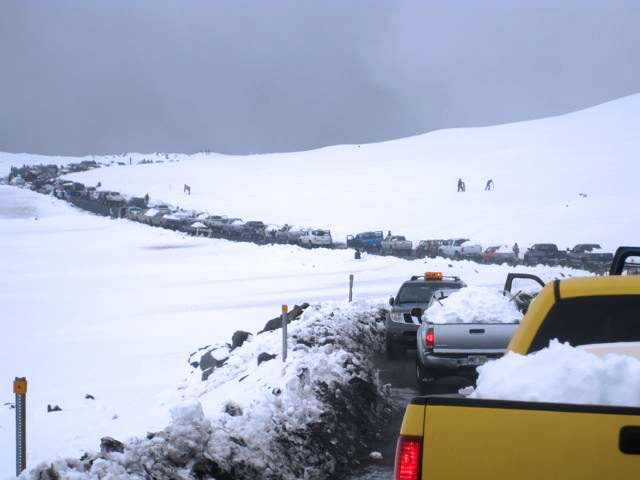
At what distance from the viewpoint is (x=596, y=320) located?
5.43m

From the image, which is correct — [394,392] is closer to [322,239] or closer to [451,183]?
[322,239]

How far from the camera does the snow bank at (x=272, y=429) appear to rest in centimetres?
680

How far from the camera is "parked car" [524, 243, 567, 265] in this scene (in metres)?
45.6

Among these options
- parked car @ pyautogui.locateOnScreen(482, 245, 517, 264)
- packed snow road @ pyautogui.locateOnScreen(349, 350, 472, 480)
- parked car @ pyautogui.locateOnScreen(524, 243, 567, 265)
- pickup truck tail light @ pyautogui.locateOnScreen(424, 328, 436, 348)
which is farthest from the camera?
parked car @ pyautogui.locateOnScreen(482, 245, 517, 264)

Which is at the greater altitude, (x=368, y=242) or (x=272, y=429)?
(x=368, y=242)

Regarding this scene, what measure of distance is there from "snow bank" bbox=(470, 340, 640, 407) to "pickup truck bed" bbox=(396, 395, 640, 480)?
211 mm

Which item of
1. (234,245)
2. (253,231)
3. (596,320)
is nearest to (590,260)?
(234,245)

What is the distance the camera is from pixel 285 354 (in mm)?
12203

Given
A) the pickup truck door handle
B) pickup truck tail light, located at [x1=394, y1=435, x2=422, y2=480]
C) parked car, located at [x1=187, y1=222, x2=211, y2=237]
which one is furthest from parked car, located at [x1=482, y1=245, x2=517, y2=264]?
the pickup truck door handle

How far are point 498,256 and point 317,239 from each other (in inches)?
576

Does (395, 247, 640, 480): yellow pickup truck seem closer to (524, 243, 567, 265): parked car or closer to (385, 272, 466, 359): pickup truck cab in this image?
(385, 272, 466, 359): pickup truck cab

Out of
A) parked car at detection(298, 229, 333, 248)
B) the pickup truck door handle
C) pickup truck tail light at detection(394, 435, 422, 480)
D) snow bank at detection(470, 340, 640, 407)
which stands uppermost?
parked car at detection(298, 229, 333, 248)

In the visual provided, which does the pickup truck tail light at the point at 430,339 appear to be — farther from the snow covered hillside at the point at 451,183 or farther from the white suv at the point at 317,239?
the white suv at the point at 317,239

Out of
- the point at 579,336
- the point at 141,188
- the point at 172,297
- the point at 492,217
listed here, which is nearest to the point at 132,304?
the point at 172,297
